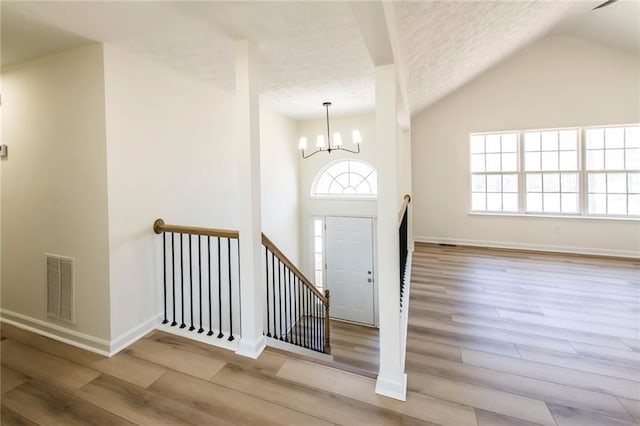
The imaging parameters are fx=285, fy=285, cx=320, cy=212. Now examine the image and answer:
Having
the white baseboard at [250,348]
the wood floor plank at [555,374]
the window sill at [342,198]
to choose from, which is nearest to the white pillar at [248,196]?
the white baseboard at [250,348]

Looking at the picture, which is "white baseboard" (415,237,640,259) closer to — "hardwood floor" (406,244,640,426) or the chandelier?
"hardwood floor" (406,244,640,426)

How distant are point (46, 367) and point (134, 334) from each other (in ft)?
1.80

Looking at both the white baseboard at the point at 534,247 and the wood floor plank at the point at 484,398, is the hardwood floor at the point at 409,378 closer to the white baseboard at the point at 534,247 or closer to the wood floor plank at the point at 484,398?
the wood floor plank at the point at 484,398

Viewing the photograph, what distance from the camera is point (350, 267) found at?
5.58 m

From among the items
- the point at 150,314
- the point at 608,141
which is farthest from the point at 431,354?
the point at 608,141

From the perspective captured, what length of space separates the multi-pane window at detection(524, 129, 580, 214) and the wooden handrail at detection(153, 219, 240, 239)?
17.8ft

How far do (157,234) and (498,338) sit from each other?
308 centimetres

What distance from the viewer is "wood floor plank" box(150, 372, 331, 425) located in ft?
5.12

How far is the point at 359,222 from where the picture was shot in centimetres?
546

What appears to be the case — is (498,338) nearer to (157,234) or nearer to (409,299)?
(409,299)

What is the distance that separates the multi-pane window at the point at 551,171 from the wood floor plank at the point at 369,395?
4.91 metres

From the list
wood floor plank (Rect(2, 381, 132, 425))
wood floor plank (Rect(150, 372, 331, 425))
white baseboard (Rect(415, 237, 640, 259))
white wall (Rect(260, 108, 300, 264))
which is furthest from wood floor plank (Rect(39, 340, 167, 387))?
white baseboard (Rect(415, 237, 640, 259))

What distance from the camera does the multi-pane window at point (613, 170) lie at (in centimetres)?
467

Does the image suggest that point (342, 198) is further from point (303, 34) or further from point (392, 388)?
point (392, 388)
